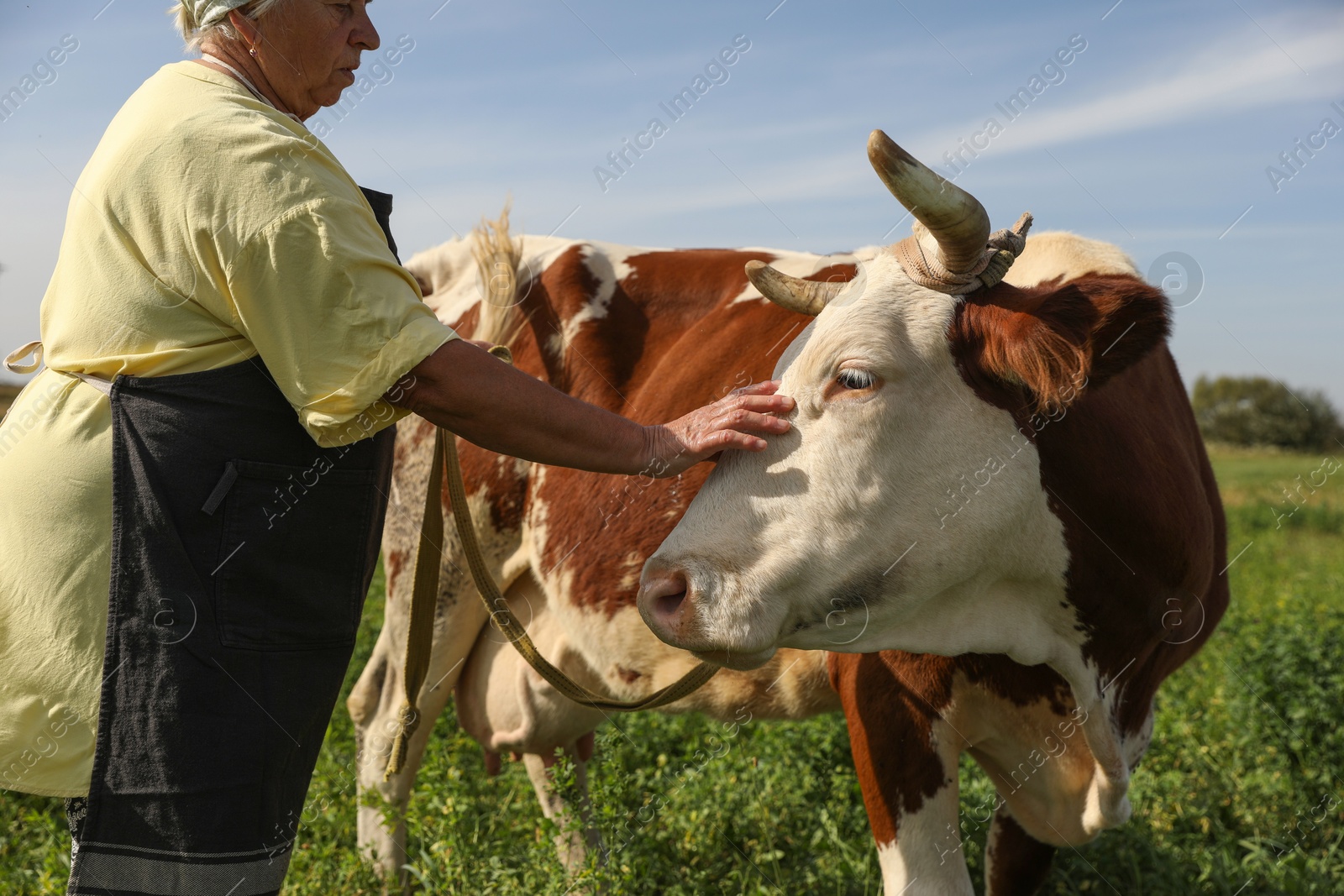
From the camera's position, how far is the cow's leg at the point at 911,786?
9.75 feet

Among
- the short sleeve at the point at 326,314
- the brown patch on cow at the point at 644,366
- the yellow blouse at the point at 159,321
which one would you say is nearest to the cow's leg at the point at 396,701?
the brown patch on cow at the point at 644,366

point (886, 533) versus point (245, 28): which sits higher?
point (245, 28)

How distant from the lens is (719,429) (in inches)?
90.8

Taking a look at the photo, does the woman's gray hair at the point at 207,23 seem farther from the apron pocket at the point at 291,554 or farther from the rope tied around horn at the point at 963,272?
the rope tied around horn at the point at 963,272

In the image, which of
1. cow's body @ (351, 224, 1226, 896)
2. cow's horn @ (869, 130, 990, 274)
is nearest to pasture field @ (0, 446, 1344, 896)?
cow's body @ (351, 224, 1226, 896)

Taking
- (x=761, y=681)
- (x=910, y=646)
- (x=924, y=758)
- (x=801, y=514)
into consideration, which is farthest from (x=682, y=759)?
(x=801, y=514)

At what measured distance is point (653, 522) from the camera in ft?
11.8

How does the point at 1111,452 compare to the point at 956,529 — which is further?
the point at 1111,452

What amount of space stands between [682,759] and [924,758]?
2.30m

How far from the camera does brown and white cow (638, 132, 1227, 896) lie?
2385 mm

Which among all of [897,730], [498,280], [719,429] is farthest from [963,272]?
[498,280]

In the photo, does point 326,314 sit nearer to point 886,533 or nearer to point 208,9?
point 208,9

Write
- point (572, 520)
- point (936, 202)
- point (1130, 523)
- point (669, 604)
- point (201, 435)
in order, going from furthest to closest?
point (572, 520), point (1130, 523), point (669, 604), point (936, 202), point (201, 435)

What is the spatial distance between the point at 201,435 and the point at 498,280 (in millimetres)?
2626
